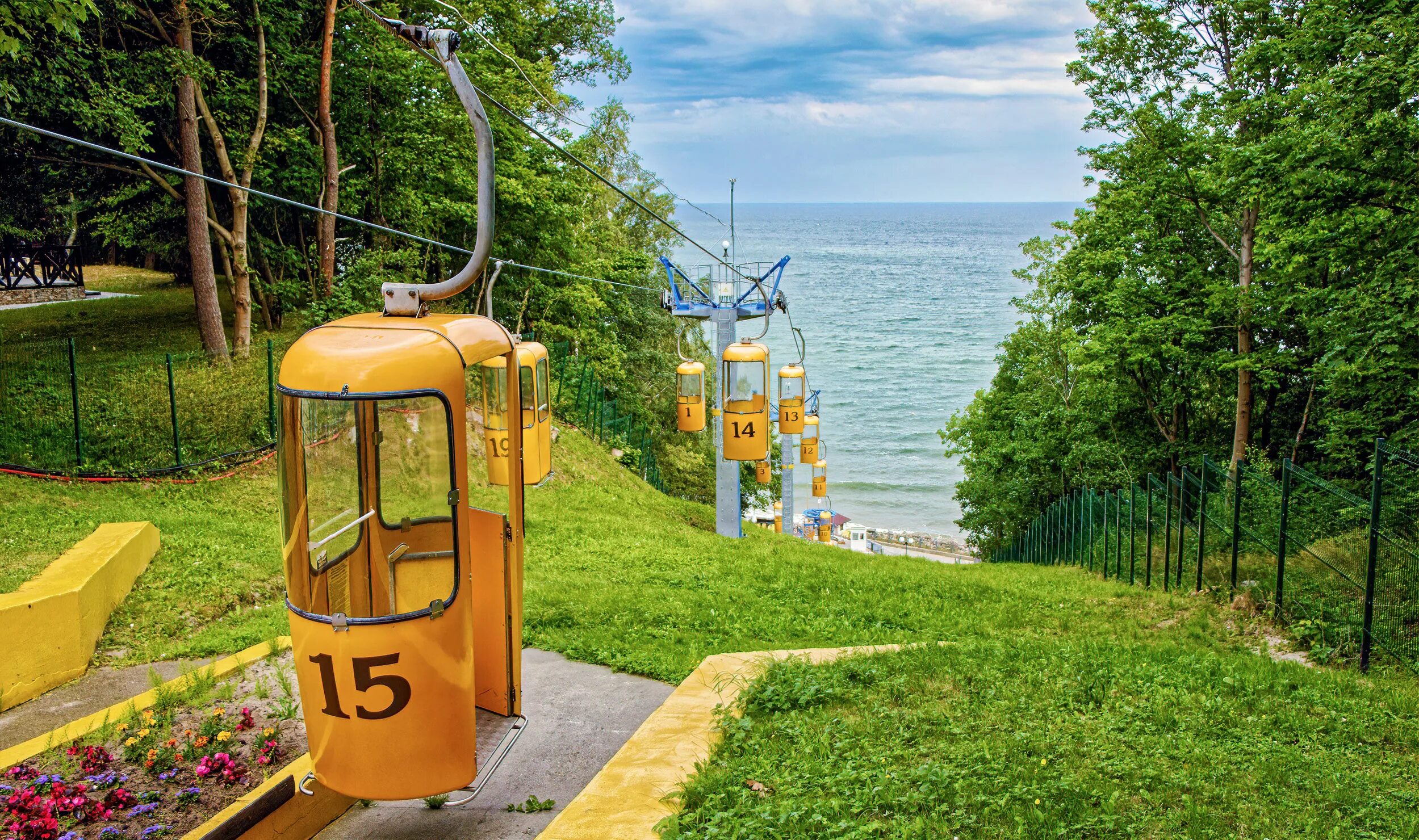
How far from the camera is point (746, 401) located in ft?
59.6

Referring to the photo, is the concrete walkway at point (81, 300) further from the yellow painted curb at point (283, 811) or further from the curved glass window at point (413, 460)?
the curved glass window at point (413, 460)

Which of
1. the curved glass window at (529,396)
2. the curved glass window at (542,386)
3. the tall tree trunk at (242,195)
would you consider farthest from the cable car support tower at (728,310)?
the curved glass window at (529,396)

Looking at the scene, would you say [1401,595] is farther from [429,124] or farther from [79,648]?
[429,124]

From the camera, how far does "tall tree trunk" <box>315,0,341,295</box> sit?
18641 mm

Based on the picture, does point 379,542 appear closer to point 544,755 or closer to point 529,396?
point 544,755

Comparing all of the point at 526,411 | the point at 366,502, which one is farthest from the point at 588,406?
the point at 366,502

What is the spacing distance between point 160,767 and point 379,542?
203 cm

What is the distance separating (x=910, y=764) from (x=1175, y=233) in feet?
69.4

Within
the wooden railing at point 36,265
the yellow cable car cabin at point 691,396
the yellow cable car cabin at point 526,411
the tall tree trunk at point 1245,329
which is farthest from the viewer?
the wooden railing at point 36,265

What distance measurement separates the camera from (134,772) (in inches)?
227

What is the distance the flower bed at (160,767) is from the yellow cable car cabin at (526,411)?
90.4 inches

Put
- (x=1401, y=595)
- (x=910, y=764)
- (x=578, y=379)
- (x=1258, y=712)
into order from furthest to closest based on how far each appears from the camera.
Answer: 1. (x=578, y=379)
2. (x=1401, y=595)
3. (x=1258, y=712)
4. (x=910, y=764)

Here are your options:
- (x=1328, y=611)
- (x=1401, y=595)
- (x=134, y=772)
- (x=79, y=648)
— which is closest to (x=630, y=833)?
(x=134, y=772)

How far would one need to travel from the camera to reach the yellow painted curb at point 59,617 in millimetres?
7328
